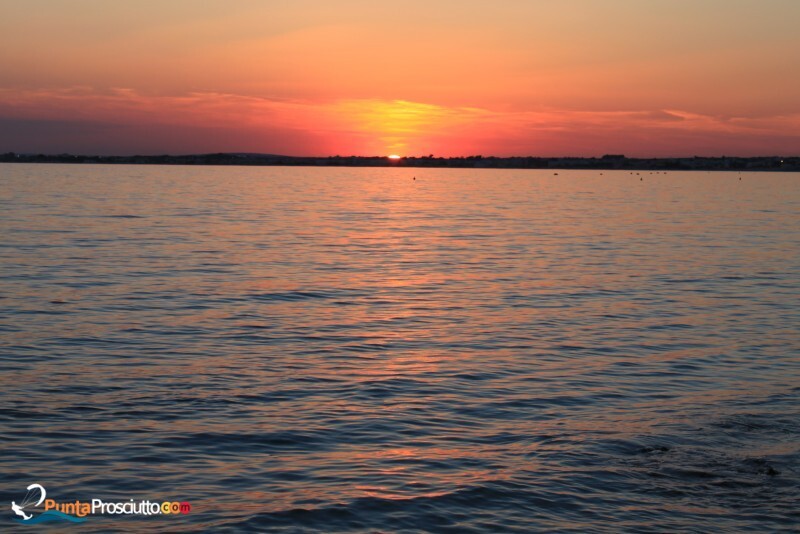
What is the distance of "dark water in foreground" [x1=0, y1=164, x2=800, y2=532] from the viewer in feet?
40.1

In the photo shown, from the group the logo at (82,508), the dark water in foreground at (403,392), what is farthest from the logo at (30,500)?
A: the dark water in foreground at (403,392)

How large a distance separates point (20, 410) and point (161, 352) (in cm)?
530

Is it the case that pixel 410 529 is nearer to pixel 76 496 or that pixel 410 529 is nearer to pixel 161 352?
pixel 76 496

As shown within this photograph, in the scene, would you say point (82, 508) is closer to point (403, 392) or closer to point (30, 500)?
point (30, 500)

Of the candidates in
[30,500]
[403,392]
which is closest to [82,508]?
[30,500]

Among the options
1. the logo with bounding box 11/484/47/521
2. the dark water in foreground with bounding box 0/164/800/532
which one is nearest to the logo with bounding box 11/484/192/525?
the logo with bounding box 11/484/47/521

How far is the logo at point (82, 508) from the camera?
11.4 metres

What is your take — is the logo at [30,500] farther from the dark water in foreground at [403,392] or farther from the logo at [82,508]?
the dark water in foreground at [403,392]

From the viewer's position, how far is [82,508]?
11.7 meters

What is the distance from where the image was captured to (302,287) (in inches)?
1293

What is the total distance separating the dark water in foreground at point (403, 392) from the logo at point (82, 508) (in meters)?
0.20

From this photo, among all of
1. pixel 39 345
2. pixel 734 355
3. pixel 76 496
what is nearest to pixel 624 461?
pixel 76 496

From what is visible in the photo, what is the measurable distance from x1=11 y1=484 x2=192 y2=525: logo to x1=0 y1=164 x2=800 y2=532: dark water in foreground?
200 millimetres

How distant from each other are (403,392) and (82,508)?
744cm
